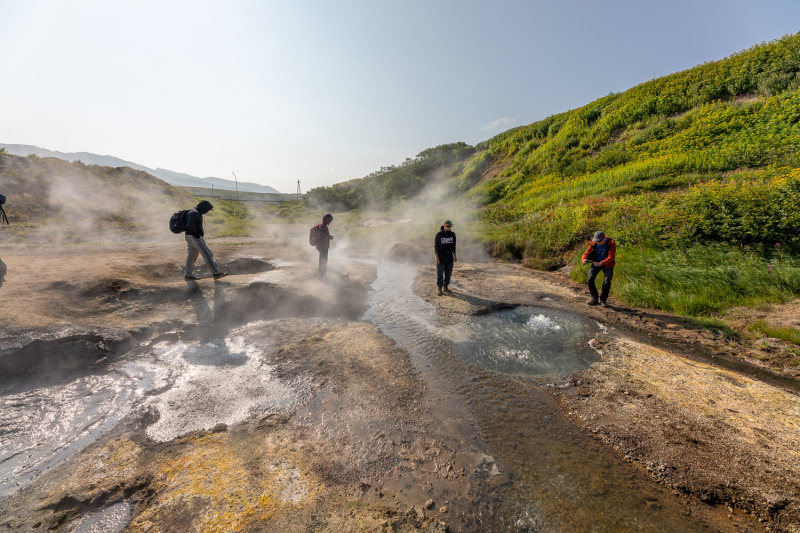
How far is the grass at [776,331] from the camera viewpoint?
419 cm

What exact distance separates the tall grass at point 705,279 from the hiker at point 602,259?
652mm

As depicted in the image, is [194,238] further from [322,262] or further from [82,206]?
[82,206]

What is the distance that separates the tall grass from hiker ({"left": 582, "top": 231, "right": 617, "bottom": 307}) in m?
0.65

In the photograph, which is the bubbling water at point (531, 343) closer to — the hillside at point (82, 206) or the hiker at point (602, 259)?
the hiker at point (602, 259)

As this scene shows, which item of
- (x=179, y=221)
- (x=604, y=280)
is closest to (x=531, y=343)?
A: (x=604, y=280)

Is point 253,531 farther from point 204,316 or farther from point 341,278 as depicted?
point 341,278

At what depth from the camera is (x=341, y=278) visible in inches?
319

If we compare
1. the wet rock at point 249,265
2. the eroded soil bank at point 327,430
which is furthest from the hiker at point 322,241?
the eroded soil bank at point 327,430

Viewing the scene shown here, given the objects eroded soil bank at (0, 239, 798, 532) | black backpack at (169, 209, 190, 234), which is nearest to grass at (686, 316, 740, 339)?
eroded soil bank at (0, 239, 798, 532)

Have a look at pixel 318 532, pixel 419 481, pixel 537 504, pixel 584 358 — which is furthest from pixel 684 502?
pixel 318 532

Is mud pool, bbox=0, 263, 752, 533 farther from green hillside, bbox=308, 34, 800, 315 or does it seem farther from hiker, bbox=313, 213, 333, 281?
green hillside, bbox=308, 34, 800, 315

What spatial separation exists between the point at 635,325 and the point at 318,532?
584 cm

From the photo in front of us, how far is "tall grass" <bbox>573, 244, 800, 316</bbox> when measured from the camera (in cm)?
527

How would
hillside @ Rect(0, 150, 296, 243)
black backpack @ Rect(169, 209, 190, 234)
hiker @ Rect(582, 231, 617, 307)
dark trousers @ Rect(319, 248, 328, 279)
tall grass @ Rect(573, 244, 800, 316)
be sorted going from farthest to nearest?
1. hillside @ Rect(0, 150, 296, 243)
2. dark trousers @ Rect(319, 248, 328, 279)
3. black backpack @ Rect(169, 209, 190, 234)
4. hiker @ Rect(582, 231, 617, 307)
5. tall grass @ Rect(573, 244, 800, 316)
